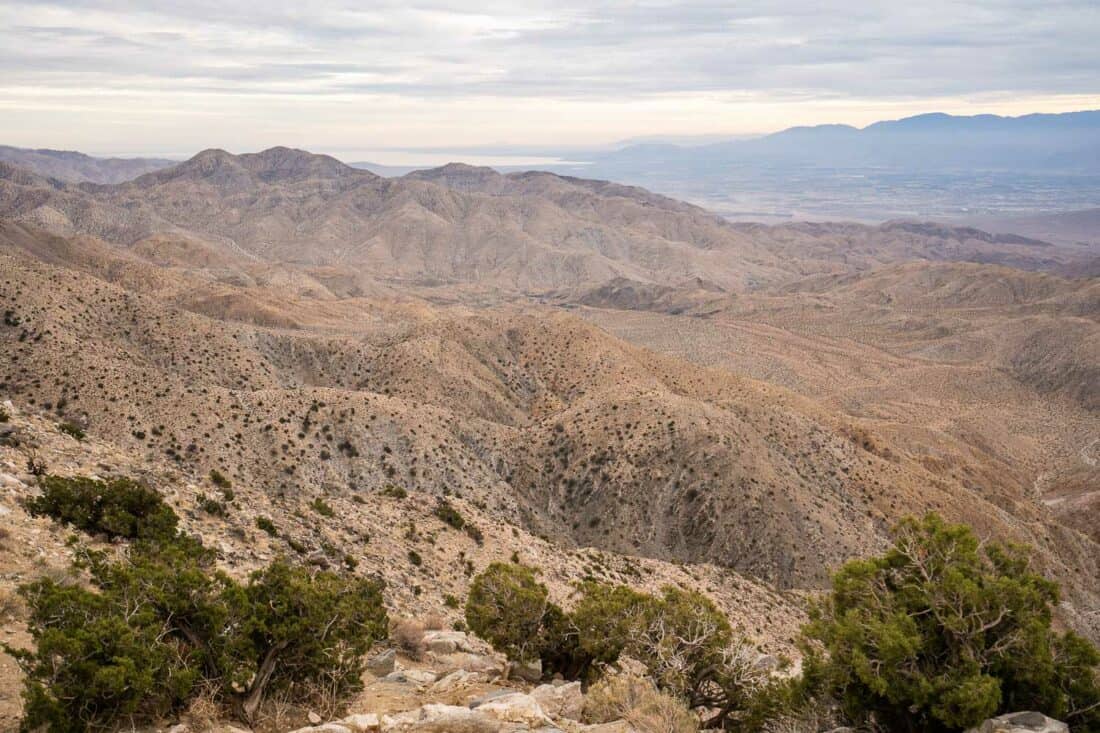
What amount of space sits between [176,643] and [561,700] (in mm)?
6545

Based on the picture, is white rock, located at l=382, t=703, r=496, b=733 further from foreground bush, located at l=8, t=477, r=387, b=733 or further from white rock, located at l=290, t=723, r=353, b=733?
foreground bush, located at l=8, t=477, r=387, b=733

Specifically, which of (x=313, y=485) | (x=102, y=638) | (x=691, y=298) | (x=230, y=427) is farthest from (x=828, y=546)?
(x=691, y=298)

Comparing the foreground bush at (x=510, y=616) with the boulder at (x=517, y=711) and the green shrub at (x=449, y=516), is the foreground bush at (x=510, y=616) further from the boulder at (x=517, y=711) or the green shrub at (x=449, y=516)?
the green shrub at (x=449, y=516)

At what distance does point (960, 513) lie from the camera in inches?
2096

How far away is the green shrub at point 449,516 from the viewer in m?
30.6

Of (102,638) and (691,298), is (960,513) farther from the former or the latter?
(691,298)

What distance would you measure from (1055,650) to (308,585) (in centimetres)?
1370

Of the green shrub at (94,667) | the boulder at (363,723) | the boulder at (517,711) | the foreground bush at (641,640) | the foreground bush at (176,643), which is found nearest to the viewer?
the green shrub at (94,667)

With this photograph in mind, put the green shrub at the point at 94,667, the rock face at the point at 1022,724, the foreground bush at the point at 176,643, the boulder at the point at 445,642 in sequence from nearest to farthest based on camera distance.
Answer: the green shrub at the point at 94,667 < the foreground bush at the point at 176,643 < the rock face at the point at 1022,724 < the boulder at the point at 445,642

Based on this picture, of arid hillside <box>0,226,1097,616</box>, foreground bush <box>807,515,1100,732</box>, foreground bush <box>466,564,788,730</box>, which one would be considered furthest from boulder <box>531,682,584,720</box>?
arid hillside <box>0,226,1097,616</box>

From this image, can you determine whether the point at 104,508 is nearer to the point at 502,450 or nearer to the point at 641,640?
the point at 641,640

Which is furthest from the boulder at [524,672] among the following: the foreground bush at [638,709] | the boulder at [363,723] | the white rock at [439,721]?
the boulder at [363,723]

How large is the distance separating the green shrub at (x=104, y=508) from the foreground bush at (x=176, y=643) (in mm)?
3476

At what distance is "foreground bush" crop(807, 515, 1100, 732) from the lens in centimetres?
1279
